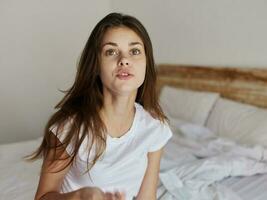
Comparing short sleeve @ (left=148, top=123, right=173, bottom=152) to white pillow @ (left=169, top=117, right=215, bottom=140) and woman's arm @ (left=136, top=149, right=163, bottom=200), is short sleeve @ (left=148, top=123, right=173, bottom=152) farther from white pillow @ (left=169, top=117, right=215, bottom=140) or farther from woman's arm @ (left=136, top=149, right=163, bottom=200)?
white pillow @ (left=169, top=117, right=215, bottom=140)

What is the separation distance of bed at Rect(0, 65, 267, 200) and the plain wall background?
0.49ft

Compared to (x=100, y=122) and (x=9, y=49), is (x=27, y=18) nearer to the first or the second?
(x=9, y=49)

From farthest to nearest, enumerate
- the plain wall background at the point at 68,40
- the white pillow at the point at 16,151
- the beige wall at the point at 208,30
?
the plain wall background at the point at 68,40, the beige wall at the point at 208,30, the white pillow at the point at 16,151

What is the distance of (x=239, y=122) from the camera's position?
1836 millimetres

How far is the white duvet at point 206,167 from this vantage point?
1.29 m

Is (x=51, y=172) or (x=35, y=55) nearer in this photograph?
(x=51, y=172)

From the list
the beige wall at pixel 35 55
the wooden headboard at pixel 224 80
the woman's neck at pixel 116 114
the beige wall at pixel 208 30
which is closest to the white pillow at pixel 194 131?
the wooden headboard at pixel 224 80

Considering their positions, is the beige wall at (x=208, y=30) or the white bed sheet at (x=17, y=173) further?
the beige wall at (x=208, y=30)

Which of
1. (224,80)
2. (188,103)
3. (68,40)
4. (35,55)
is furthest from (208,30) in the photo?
(35,55)

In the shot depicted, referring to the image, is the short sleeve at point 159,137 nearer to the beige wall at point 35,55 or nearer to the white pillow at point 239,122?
the white pillow at point 239,122

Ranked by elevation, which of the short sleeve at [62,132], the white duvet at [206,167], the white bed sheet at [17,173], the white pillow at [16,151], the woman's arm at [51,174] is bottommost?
the white pillow at [16,151]

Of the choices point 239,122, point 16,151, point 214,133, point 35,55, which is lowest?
point 16,151

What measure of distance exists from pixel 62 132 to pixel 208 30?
1.66m

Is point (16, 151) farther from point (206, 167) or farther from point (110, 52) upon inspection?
point (110, 52)
